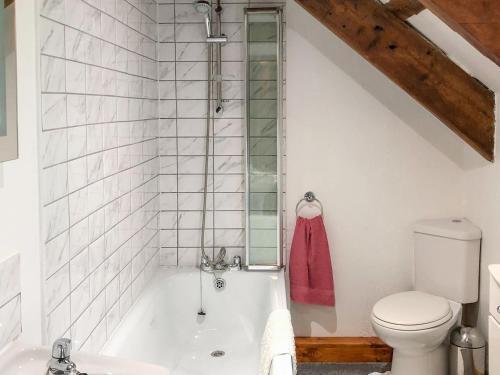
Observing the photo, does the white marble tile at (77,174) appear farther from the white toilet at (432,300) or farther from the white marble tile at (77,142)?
the white toilet at (432,300)

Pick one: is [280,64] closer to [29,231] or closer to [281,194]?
[281,194]

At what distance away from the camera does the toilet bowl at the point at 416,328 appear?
10.3 feet

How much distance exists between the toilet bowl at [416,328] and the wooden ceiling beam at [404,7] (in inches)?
59.8

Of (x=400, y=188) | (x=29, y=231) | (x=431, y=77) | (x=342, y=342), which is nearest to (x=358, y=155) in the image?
(x=400, y=188)

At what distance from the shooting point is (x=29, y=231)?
5.98 ft

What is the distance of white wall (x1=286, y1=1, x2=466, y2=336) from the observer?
364cm

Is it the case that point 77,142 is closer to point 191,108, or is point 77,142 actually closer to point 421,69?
point 191,108

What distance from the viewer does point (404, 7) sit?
3.08 metres

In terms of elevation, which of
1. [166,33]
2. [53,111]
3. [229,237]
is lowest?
[229,237]

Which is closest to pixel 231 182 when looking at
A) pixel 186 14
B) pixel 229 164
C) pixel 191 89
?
pixel 229 164

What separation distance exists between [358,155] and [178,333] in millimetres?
1478

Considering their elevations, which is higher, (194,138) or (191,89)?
(191,89)

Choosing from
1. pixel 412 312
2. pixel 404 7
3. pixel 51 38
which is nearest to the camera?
pixel 51 38

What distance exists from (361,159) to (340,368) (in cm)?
126
